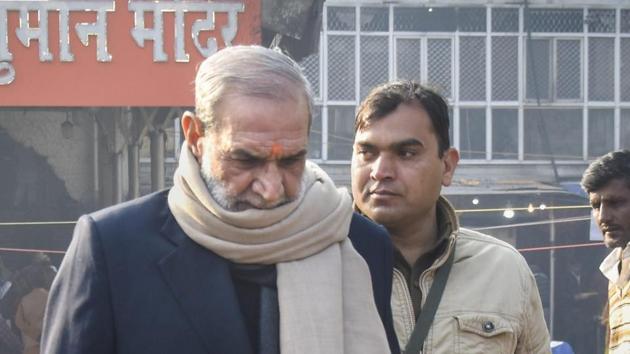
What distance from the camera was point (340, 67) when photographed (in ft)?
48.0

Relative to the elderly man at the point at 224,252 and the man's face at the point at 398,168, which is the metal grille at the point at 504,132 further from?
the elderly man at the point at 224,252

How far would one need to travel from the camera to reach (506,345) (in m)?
2.74

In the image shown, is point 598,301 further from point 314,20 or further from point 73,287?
point 73,287

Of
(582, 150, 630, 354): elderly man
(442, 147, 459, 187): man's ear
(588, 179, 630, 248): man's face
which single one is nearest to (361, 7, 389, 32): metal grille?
(582, 150, 630, 354): elderly man

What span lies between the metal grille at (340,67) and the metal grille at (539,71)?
240cm

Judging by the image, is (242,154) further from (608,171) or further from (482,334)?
(608,171)

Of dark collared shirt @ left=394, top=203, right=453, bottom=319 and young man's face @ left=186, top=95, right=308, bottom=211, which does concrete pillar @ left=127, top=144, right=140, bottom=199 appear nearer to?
dark collared shirt @ left=394, top=203, right=453, bottom=319

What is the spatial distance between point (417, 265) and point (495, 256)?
20cm

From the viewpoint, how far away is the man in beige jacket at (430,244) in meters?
2.72

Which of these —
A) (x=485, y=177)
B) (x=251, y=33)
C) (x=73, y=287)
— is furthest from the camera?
(x=485, y=177)

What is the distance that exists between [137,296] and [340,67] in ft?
42.2

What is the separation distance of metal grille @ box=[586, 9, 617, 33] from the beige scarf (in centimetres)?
1378

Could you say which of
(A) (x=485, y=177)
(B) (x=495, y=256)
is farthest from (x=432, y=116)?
(A) (x=485, y=177)

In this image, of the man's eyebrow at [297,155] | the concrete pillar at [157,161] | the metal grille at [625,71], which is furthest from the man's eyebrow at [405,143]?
the metal grille at [625,71]
